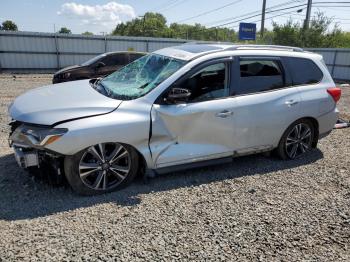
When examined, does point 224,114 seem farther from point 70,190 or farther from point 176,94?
point 70,190

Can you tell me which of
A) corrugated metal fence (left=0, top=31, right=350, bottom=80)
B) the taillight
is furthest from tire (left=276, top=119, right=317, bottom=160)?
corrugated metal fence (left=0, top=31, right=350, bottom=80)

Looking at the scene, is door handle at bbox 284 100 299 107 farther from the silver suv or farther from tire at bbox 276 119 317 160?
tire at bbox 276 119 317 160

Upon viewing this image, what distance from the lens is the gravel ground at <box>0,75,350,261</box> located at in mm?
2814

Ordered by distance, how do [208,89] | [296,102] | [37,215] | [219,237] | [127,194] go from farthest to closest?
[296,102], [208,89], [127,194], [37,215], [219,237]

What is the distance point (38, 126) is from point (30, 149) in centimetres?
29

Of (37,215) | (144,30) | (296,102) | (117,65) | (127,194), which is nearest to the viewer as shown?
(37,215)

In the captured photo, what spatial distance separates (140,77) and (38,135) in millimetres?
1570

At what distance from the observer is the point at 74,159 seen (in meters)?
3.45

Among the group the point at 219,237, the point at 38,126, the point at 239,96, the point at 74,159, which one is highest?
the point at 239,96

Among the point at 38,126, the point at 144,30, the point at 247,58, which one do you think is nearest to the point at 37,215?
the point at 38,126

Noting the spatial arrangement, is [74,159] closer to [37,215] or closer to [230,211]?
[37,215]

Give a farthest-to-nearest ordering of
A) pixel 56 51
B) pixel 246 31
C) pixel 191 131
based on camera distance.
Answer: pixel 246 31 < pixel 56 51 < pixel 191 131

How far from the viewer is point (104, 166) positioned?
366 cm

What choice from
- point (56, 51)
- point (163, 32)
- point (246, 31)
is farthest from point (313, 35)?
point (163, 32)
